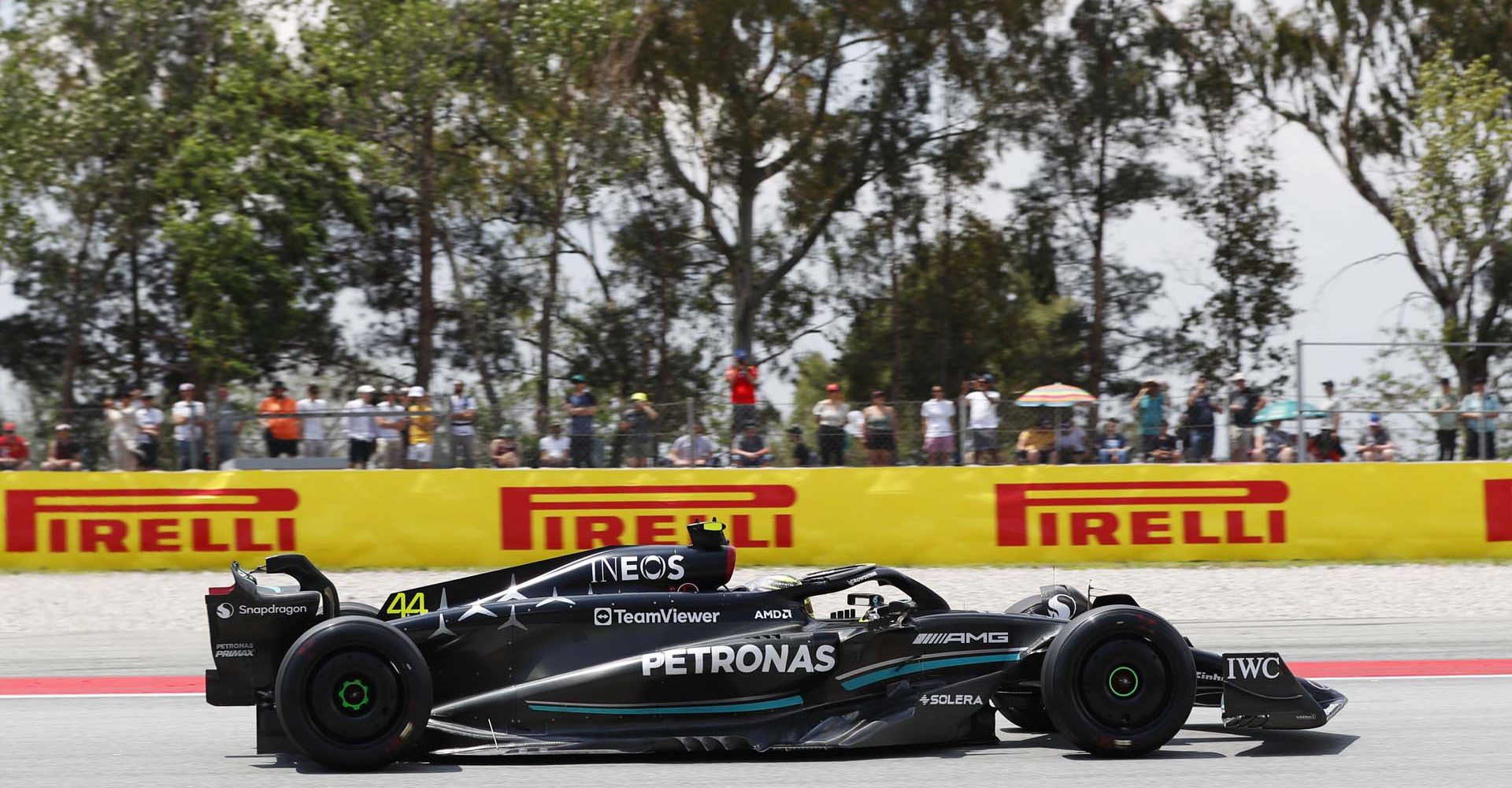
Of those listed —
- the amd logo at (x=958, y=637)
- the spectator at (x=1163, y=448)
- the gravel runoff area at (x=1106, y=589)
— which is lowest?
the gravel runoff area at (x=1106, y=589)

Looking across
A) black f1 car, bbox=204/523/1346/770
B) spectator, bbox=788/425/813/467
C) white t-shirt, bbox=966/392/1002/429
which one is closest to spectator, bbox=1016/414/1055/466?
white t-shirt, bbox=966/392/1002/429

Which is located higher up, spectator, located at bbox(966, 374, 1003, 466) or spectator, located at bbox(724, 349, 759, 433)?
A: spectator, located at bbox(724, 349, 759, 433)

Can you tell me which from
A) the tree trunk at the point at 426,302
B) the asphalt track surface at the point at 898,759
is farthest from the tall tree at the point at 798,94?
the asphalt track surface at the point at 898,759

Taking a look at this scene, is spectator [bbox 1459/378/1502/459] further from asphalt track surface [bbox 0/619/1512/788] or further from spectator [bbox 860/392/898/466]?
asphalt track surface [bbox 0/619/1512/788]

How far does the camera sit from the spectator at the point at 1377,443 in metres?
14.2

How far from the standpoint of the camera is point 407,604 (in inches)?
281

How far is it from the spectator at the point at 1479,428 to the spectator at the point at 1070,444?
337cm

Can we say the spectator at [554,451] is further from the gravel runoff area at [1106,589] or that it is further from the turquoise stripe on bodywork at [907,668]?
the turquoise stripe on bodywork at [907,668]

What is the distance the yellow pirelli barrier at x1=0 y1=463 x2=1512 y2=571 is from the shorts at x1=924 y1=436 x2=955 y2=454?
0.51 meters

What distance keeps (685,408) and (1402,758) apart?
873 cm

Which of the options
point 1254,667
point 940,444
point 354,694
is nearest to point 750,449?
point 940,444

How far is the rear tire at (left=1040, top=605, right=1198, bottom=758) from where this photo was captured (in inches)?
254

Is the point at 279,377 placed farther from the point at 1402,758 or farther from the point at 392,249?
the point at 1402,758

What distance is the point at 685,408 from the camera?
14.7m
